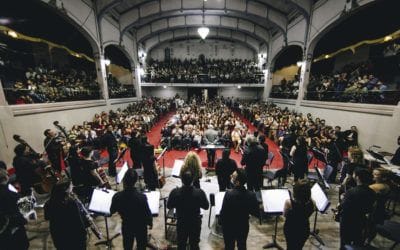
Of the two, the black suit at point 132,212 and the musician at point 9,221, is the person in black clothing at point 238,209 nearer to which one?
the black suit at point 132,212

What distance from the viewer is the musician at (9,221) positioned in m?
2.30

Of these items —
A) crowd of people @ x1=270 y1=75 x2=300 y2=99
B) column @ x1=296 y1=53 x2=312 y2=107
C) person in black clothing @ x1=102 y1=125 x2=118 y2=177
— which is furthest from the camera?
crowd of people @ x1=270 y1=75 x2=300 y2=99

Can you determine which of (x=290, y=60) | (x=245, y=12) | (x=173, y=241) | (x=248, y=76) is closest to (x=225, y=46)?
(x=248, y=76)

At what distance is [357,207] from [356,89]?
817 cm

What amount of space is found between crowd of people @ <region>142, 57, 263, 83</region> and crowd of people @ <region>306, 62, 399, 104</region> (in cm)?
929

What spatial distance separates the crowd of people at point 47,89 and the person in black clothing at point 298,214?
28.4ft

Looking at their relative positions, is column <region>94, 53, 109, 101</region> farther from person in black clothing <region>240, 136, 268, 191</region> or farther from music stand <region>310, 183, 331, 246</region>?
music stand <region>310, 183, 331, 246</region>

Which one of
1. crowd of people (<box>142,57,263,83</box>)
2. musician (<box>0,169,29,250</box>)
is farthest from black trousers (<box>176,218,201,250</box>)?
crowd of people (<box>142,57,263,83</box>)

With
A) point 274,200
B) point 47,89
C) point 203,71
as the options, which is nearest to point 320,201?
point 274,200

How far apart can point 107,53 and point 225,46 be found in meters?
15.0

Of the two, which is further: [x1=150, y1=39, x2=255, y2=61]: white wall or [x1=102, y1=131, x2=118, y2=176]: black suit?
[x1=150, y1=39, x2=255, y2=61]: white wall

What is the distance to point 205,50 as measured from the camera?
24906 mm

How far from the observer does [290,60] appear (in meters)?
18.3

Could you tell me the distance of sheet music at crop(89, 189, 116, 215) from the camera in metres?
2.76
